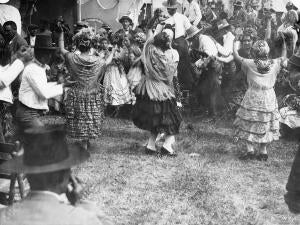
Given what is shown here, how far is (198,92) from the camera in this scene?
36.9 feet

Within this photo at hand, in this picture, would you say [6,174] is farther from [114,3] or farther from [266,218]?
[114,3]

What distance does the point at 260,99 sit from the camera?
309 inches

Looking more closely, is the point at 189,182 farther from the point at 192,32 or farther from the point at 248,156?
the point at 192,32

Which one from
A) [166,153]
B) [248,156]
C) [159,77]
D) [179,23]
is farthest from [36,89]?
[179,23]

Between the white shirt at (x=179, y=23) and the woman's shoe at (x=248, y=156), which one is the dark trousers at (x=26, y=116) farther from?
the white shirt at (x=179, y=23)

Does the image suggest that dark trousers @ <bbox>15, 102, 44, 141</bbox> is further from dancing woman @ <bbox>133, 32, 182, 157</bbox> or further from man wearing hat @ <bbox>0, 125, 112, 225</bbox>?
man wearing hat @ <bbox>0, 125, 112, 225</bbox>

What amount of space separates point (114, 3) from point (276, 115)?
293 inches

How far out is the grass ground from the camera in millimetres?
5922

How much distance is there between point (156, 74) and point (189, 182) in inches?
70.3

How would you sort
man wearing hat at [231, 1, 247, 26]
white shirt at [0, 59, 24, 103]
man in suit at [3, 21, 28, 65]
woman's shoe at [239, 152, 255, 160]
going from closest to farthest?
white shirt at [0, 59, 24, 103] → man in suit at [3, 21, 28, 65] → woman's shoe at [239, 152, 255, 160] → man wearing hat at [231, 1, 247, 26]

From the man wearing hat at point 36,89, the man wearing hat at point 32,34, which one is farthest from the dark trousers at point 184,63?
the man wearing hat at point 36,89

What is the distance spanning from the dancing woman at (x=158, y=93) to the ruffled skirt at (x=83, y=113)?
2.25ft

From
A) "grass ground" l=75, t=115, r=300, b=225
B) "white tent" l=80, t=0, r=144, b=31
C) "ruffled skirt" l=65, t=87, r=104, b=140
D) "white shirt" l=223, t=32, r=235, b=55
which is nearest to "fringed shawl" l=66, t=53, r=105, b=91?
"ruffled skirt" l=65, t=87, r=104, b=140

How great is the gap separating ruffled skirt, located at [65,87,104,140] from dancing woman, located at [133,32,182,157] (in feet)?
2.25
